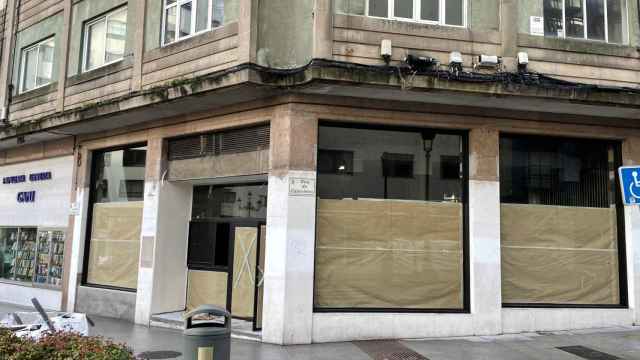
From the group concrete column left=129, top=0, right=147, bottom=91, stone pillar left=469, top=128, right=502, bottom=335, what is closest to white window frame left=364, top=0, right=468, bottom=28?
stone pillar left=469, top=128, right=502, bottom=335

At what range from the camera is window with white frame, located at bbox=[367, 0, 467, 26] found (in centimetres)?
1023

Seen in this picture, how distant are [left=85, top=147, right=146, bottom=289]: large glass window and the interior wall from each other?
956 mm

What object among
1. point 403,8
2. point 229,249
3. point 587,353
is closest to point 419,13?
point 403,8

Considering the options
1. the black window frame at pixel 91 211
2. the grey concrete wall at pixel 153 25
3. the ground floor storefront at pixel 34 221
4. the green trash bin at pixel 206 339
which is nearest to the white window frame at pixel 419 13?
the grey concrete wall at pixel 153 25

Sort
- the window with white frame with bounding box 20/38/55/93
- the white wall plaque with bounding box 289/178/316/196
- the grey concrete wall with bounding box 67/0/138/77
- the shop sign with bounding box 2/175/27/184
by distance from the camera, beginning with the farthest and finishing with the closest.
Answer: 1. the shop sign with bounding box 2/175/27/184
2. the window with white frame with bounding box 20/38/55/93
3. the grey concrete wall with bounding box 67/0/138/77
4. the white wall plaque with bounding box 289/178/316/196

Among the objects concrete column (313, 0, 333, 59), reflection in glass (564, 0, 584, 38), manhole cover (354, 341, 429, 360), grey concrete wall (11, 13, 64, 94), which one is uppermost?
grey concrete wall (11, 13, 64, 94)

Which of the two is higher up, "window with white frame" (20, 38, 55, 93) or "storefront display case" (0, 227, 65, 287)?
"window with white frame" (20, 38, 55, 93)

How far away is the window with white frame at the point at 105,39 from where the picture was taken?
13180 millimetres

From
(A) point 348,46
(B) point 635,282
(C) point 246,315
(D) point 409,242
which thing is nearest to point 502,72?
(A) point 348,46

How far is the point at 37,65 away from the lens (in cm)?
1603

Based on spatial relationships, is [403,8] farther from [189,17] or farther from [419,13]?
[189,17]

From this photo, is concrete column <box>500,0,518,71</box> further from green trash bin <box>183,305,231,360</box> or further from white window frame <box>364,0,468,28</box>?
Result: green trash bin <box>183,305,231,360</box>

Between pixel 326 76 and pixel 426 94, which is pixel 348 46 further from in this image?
pixel 426 94

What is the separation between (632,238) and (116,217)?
37.3 feet
